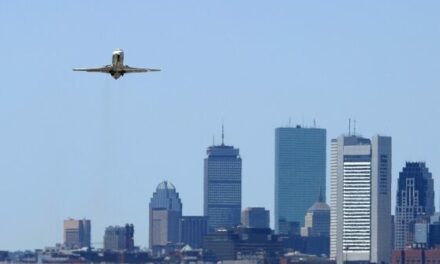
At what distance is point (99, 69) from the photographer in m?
166

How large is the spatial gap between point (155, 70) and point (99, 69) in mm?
5394

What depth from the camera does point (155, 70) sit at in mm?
161875

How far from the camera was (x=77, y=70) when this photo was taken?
533ft

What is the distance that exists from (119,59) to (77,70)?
18.0ft

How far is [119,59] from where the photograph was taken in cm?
16738

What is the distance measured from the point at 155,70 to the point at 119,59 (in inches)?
239

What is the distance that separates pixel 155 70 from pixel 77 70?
4.86 meters

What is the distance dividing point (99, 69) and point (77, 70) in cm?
358

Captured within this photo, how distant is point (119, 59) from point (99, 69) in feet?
6.67
